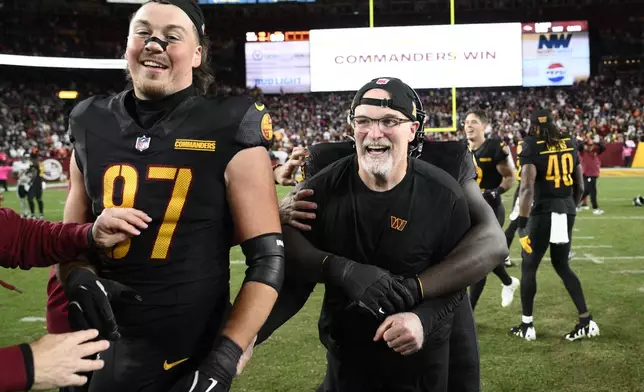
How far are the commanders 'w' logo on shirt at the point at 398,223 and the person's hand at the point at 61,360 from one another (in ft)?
3.50

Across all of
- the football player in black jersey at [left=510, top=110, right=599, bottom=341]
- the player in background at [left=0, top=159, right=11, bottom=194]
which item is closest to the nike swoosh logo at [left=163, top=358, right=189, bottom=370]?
the football player in black jersey at [left=510, top=110, right=599, bottom=341]

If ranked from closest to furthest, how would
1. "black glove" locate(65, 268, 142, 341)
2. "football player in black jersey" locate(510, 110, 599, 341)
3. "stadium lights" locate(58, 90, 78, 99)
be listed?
"black glove" locate(65, 268, 142, 341) < "football player in black jersey" locate(510, 110, 599, 341) < "stadium lights" locate(58, 90, 78, 99)

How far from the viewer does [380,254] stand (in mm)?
2252

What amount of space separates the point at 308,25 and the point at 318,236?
1216 inches

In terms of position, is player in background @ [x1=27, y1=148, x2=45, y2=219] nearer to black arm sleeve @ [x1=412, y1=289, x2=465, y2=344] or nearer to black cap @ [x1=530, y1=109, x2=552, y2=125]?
black cap @ [x1=530, y1=109, x2=552, y2=125]

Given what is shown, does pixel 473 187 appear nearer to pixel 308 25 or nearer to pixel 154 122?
pixel 154 122

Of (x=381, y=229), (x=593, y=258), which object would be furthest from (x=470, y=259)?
(x=593, y=258)

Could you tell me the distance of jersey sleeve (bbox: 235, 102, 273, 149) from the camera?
188 cm

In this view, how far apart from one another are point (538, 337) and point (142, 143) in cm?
412

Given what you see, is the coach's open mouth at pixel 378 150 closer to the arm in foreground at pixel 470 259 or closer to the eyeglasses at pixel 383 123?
the eyeglasses at pixel 383 123

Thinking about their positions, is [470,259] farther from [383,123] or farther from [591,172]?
[591,172]

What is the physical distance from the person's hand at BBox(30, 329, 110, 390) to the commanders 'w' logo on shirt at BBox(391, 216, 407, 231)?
1.07 meters

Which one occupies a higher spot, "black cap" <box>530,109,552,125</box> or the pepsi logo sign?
the pepsi logo sign

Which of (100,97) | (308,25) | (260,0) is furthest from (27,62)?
(100,97)
